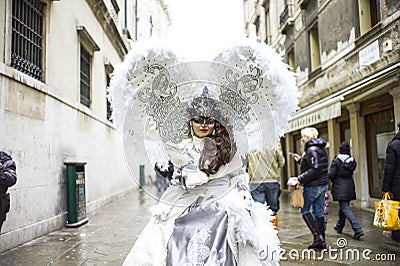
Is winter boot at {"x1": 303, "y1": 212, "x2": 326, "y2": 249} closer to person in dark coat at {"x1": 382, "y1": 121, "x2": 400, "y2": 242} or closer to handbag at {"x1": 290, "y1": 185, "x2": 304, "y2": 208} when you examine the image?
handbag at {"x1": 290, "y1": 185, "x2": 304, "y2": 208}

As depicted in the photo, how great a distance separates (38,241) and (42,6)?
14.4 feet

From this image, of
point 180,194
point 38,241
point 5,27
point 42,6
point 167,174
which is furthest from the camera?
point 42,6

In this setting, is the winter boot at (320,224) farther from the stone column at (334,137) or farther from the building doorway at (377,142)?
the stone column at (334,137)

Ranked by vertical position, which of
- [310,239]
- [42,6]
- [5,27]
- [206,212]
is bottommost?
[310,239]

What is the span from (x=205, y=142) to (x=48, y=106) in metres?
5.72

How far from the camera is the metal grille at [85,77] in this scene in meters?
11.4

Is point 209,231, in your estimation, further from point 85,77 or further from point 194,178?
point 85,77

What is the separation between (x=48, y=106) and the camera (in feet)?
26.2

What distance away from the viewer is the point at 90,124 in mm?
11578

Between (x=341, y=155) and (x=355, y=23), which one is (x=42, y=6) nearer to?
(x=341, y=155)

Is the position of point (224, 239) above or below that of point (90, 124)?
below

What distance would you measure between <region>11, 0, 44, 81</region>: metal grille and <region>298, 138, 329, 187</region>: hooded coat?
15.7 feet

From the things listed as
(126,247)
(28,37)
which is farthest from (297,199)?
(28,37)

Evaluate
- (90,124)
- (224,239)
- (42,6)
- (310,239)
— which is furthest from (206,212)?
(90,124)
